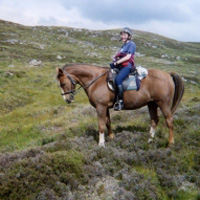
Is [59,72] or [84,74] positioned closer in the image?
[59,72]

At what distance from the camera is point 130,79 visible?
7.79 m

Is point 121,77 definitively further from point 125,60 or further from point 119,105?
point 119,105

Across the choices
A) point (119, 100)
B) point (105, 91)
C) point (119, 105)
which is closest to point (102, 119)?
point (119, 105)

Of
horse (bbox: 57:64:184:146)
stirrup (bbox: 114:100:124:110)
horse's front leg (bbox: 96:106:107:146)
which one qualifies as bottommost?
horse's front leg (bbox: 96:106:107:146)

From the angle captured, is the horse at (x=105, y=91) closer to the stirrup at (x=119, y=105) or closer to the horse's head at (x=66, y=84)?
the horse's head at (x=66, y=84)

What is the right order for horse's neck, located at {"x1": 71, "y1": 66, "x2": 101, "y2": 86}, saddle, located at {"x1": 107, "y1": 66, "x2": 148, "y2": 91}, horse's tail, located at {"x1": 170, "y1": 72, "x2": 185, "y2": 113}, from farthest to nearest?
horse's tail, located at {"x1": 170, "y1": 72, "x2": 185, "y2": 113} → horse's neck, located at {"x1": 71, "y1": 66, "x2": 101, "y2": 86} → saddle, located at {"x1": 107, "y1": 66, "x2": 148, "y2": 91}

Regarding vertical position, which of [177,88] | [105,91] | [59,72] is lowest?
[105,91]

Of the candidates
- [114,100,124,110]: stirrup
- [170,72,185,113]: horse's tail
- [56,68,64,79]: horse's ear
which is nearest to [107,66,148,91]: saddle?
[114,100,124,110]: stirrup

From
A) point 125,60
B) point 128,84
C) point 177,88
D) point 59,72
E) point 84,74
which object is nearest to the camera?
point 125,60

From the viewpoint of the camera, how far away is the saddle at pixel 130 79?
772cm

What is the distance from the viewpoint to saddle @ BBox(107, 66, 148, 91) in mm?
7720

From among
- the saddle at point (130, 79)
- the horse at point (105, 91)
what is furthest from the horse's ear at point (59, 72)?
the saddle at point (130, 79)

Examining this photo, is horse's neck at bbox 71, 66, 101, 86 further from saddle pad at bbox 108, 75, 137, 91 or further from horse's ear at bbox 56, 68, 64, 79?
saddle pad at bbox 108, 75, 137, 91

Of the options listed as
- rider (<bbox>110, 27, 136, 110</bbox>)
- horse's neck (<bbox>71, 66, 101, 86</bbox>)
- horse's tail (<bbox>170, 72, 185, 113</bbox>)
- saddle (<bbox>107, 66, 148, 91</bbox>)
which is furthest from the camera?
horse's tail (<bbox>170, 72, 185, 113</bbox>)
